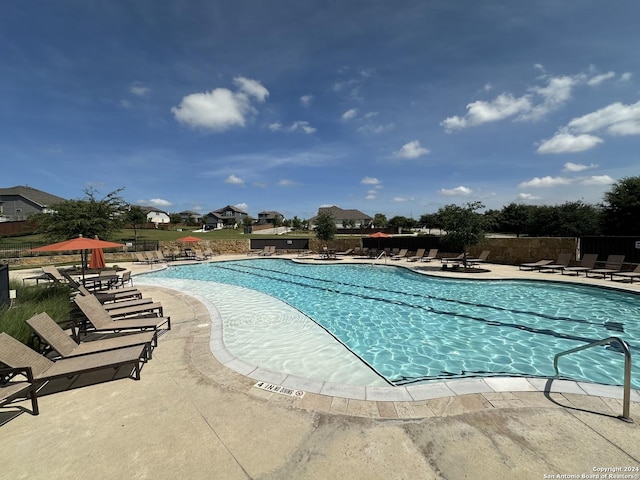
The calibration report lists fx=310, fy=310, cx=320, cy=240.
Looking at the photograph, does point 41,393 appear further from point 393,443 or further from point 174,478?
point 393,443

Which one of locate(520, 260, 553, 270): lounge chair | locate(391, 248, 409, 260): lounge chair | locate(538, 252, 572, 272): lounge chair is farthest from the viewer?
locate(391, 248, 409, 260): lounge chair

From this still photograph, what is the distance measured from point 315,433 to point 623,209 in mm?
33227

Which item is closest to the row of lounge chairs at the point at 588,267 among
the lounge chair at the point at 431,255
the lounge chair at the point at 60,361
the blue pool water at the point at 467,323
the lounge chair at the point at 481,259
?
the lounge chair at the point at 481,259

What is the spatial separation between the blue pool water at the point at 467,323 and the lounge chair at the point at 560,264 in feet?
10.6

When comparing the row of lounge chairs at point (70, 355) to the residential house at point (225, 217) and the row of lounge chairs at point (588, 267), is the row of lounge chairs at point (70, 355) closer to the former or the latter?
the row of lounge chairs at point (588, 267)

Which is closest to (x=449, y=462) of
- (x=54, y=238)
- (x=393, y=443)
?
(x=393, y=443)

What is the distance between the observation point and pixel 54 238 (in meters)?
18.1

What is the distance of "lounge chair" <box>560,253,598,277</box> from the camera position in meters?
14.4

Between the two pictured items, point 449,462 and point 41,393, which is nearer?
point 449,462

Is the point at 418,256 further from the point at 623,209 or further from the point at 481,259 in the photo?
the point at 623,209

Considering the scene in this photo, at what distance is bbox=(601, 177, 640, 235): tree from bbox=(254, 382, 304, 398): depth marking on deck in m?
31.7

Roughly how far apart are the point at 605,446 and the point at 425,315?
627 centimetres

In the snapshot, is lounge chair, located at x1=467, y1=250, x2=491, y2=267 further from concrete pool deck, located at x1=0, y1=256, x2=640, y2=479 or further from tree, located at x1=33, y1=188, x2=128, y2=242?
tree, located at x1=33, y1=188, x2=128, y2=242

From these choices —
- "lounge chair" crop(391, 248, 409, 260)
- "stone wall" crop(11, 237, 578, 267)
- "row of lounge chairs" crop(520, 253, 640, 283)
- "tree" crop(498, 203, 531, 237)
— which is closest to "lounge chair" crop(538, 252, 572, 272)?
"row of lounge chairs" crop(520, 253, 640, 283)
